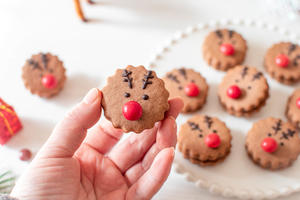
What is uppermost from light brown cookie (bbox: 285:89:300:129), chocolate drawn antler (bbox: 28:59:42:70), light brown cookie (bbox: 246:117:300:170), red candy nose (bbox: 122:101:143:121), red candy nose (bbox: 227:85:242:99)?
chocolate drawn antler (bbox: 28:59:42:70)

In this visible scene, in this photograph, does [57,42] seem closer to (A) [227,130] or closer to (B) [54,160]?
(B) [54,160]

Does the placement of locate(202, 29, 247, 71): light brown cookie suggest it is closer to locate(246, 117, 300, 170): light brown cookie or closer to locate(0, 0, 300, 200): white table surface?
locate(0, 0, 300, 200): white table surface

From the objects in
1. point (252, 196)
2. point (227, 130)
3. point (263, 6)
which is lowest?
point (252, 196)

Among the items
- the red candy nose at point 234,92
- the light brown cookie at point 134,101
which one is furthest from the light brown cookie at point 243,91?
the light brown cookie at point 134,101

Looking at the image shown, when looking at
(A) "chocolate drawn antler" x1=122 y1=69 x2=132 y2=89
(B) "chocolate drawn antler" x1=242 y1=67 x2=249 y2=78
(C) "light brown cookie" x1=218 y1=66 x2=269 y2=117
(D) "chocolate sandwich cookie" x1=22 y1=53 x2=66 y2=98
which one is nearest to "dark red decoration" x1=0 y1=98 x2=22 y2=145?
(D) "chocolate sandwich cookie" x1=22 y1=53 x2=66 y2=98

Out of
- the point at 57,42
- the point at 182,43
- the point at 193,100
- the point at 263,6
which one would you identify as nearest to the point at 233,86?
the point at 193,100

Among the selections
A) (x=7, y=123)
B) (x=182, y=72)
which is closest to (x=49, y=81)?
(x=7, y=123)

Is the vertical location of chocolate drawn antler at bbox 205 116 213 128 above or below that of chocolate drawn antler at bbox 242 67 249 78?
below
